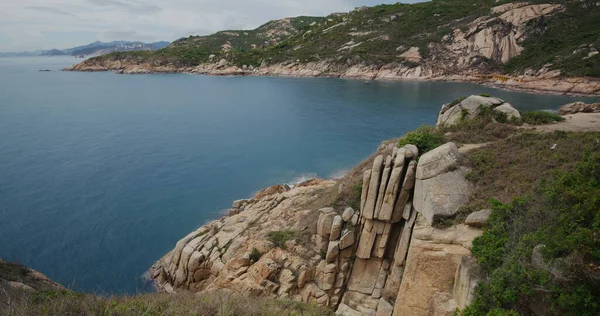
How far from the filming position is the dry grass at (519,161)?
1301 cm

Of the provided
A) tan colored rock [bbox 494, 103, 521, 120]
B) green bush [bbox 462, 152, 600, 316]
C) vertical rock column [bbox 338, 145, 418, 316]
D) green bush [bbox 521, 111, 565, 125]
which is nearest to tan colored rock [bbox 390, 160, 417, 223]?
vertical rock column [bbox 338, 145, 418, 316]

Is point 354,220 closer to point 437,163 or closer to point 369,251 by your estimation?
point 369,251

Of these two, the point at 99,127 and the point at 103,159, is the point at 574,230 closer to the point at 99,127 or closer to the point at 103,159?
the point at 103,159

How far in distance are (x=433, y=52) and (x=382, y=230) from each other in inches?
3922

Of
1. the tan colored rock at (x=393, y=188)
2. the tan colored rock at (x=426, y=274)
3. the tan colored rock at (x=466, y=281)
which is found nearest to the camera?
the tan colored rock at (x=466, y=281)

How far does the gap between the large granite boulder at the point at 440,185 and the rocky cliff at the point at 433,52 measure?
74.1 meters

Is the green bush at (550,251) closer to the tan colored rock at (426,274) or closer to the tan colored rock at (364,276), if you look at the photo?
the tan colored rock at (426,274)

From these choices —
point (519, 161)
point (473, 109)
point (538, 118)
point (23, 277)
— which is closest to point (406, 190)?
point (519, 161)

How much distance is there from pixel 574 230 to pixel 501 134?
1073 centimetres

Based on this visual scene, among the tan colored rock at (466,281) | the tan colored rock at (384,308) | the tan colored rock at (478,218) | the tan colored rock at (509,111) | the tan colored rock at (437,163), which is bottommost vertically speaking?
the tan colored rock at (384,308)

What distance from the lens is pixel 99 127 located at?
5244 centimetres

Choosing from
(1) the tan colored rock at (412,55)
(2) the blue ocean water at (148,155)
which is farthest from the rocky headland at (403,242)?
(1) the tan colored rock at (412,55)

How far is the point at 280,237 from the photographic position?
17938 millimetres

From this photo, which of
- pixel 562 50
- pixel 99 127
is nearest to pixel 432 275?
Answer: pixel 99 127
